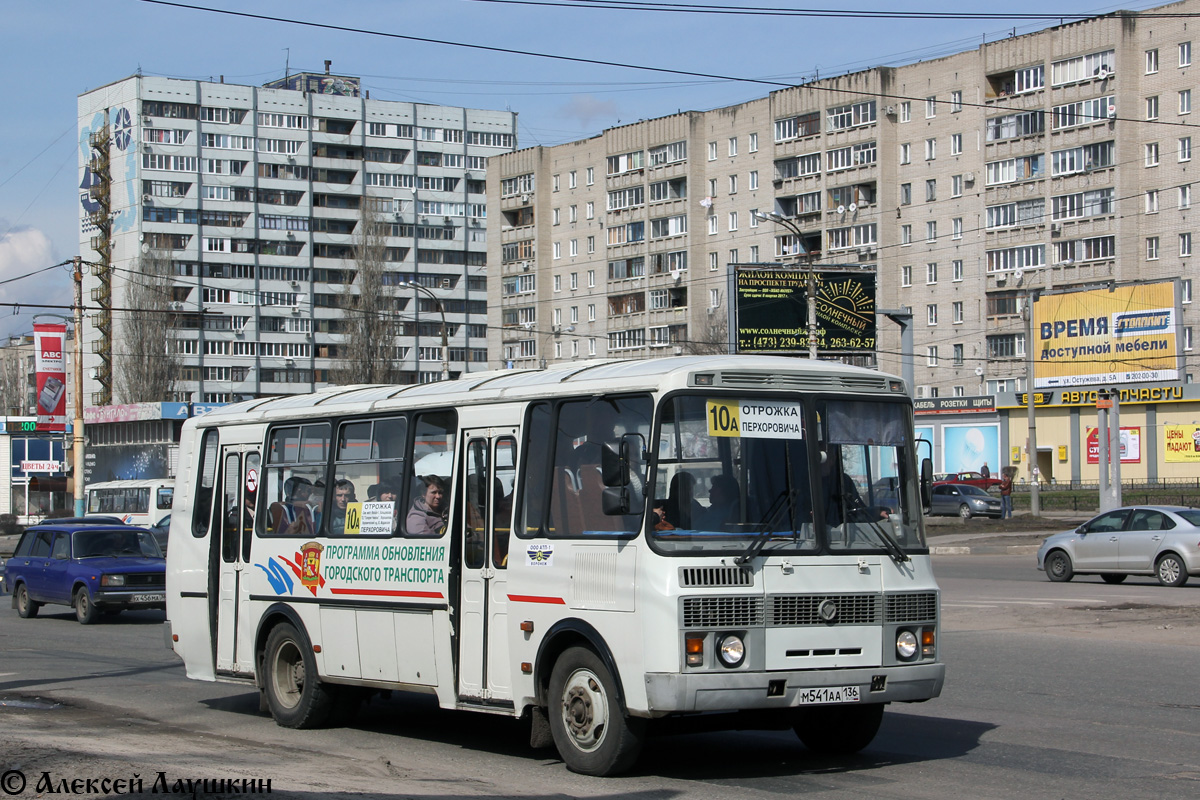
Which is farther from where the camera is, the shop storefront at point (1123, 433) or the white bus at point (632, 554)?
the shop storefront at point (1123, 433)

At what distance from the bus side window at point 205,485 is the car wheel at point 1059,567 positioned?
18.2 meters

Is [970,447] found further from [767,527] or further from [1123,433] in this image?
[767,527]

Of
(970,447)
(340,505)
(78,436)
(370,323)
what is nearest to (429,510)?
(340,505)

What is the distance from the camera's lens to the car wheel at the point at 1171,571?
2427 centimetres

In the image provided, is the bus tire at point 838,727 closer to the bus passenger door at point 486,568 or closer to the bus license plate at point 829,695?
the bus license plate at point 829,695

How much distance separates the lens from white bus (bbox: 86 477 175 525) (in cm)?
4422

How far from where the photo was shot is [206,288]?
11881 centimetres

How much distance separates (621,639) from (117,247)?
118 metres

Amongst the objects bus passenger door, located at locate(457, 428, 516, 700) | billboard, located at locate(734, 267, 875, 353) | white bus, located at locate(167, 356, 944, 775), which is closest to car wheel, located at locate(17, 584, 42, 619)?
white bus, located at locate(167, 356, 944, 775)

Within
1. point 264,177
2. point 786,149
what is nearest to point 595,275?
point 786,149

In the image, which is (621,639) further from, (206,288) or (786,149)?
(206,288)

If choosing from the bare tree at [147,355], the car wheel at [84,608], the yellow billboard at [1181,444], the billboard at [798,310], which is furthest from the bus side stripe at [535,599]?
the bare tree at [147,355]

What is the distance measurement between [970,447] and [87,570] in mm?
60057

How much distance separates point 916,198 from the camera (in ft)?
262
